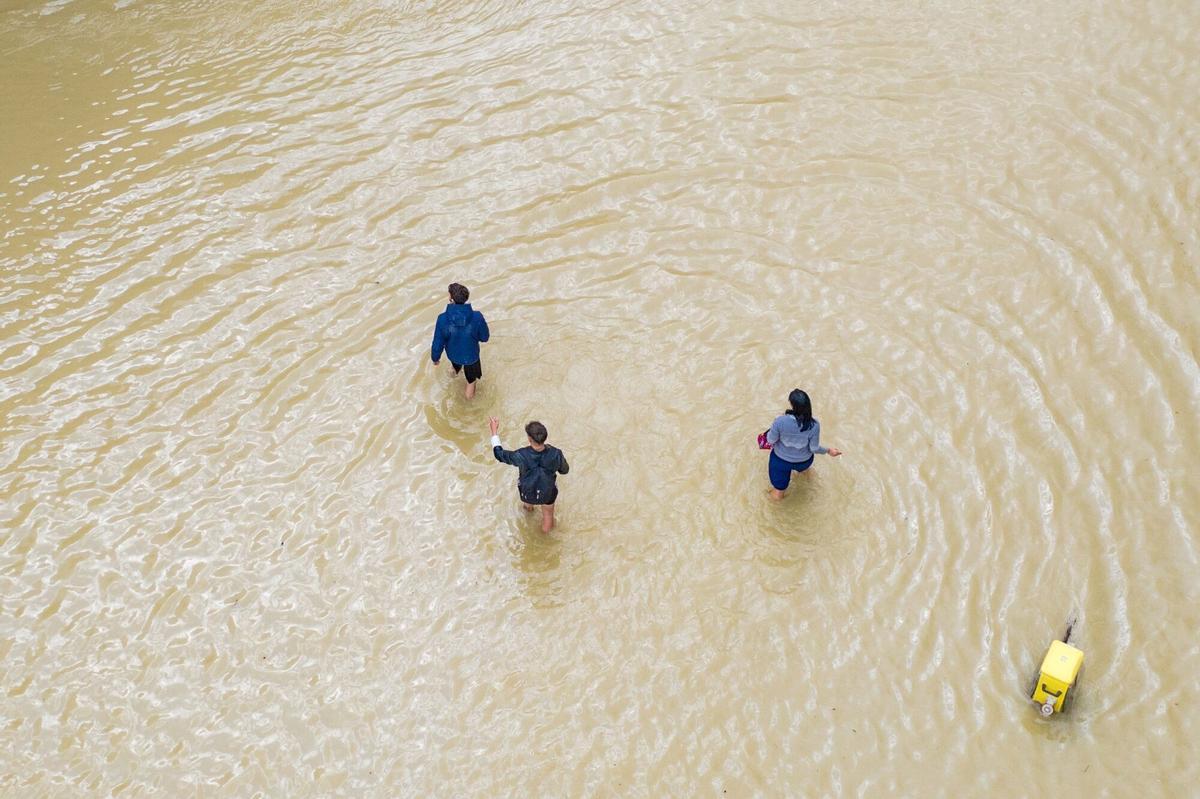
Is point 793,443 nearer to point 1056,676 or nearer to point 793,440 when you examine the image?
point 793,440

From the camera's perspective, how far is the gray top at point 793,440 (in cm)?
753

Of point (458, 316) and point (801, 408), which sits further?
point (458, 316)

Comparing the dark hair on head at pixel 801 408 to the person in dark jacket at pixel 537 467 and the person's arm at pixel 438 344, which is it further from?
the person's arm at pixel 438 344

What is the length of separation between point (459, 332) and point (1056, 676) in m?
5.19

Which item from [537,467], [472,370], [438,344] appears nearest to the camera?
[537,467]

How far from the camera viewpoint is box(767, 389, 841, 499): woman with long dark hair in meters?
7.46

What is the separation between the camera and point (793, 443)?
298 inches

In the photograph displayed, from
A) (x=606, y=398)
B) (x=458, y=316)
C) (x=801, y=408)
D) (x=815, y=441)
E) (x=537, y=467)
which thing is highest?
(x=458, y=316)

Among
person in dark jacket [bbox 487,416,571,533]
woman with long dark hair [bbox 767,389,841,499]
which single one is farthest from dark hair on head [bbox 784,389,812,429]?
person in dark jacket [bbox 487,416,571,533]

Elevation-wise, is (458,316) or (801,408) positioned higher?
(458,316)

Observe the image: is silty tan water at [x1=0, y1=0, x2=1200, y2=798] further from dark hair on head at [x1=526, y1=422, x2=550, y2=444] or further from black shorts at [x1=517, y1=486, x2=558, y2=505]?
dark hair on head at [x1=526, y1=422, x2=550, y2=444]

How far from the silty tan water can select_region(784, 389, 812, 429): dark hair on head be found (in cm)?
83

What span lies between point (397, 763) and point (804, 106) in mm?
8110

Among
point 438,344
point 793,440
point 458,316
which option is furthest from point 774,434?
point 438,344
